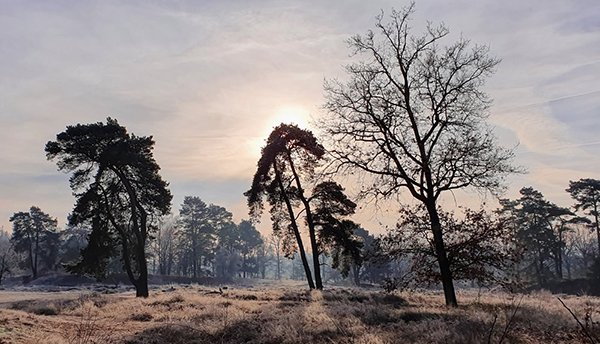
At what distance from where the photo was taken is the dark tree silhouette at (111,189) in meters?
24.5

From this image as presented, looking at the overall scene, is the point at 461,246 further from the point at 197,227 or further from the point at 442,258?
the point at 197,227

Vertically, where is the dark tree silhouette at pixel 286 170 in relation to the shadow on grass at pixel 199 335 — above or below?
above

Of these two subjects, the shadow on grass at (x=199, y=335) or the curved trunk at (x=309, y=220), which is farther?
the curved trunk at (x=309, y=220)

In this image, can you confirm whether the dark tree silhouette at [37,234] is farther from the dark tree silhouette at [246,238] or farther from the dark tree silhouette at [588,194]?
the dark tree silhouette at [588,194]

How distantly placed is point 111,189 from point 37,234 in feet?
200

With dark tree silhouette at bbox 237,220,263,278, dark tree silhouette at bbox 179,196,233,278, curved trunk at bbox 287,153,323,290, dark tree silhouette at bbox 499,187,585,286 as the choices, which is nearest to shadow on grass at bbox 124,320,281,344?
curved trunk at bbox 287,153,323,290

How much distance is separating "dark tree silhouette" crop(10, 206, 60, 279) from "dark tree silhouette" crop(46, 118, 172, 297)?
58.9m

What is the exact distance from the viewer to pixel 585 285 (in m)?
47.5

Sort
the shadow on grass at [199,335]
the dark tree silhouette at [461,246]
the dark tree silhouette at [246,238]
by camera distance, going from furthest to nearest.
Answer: the dark tree silhouette at [246,238] → the dark tree silhouette at [461,246] → the shadow on grass at [199,335]

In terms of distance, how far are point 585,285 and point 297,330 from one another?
2012 inches

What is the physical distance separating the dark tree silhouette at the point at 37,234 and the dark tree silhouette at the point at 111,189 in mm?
58930

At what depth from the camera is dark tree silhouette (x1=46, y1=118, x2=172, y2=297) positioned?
80.2 ft

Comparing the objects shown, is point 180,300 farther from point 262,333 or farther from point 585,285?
point 585,285

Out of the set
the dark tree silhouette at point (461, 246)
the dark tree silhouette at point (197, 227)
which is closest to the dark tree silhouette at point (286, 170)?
the dark tree silhouette at point (461, 246)
